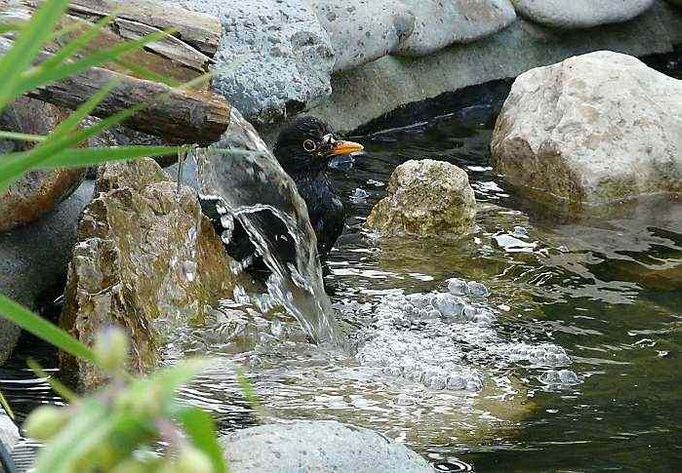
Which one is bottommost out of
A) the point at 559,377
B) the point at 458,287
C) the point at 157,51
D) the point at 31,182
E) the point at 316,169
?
the point at 559,377

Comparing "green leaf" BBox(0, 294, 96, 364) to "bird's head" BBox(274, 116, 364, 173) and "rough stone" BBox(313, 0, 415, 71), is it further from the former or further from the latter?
"rough stone" BBox(313, 0, 415, 71)

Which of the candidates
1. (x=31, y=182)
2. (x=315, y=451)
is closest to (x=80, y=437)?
(x=315, y=451)

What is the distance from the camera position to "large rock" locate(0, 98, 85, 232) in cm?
442

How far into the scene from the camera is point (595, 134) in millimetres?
7754

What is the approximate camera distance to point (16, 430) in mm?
3094

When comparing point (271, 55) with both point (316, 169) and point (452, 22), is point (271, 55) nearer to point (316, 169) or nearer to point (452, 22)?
point (316, 169)

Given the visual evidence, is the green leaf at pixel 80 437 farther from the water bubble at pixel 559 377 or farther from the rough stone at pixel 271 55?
the rough stone at pixel 271 55

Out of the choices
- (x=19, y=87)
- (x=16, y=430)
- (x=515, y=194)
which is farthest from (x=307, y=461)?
(x=515, y=194)

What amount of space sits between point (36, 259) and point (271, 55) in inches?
111

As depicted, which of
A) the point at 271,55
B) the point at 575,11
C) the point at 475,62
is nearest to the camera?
the point at 271,55

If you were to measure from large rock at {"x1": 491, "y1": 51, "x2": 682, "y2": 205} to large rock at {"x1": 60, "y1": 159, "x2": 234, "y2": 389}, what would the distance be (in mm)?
3126

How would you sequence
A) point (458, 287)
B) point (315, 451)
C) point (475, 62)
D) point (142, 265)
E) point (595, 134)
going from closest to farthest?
point (315, 451) < point (142, 265) < point (458, 287) < point (595, 134) < point (475, 62)

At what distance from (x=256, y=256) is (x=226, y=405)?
141 cm

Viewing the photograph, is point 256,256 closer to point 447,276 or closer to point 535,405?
point 447,276
